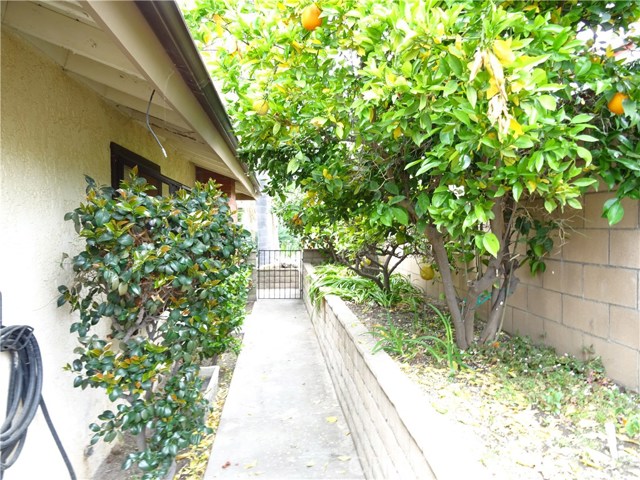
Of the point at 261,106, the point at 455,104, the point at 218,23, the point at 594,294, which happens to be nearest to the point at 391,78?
the point at 455,104

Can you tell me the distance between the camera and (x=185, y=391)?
2914 mm

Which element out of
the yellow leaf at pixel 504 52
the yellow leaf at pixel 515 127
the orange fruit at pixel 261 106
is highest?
the orange fruit at pixel 261 106

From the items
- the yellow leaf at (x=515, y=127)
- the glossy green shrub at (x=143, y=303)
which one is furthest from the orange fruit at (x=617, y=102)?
the glossy green shrub at (x=143, y=303)

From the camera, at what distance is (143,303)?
2.67m

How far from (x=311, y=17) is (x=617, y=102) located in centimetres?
186

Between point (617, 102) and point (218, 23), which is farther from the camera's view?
point (218, 23)

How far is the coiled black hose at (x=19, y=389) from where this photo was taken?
1.83 m

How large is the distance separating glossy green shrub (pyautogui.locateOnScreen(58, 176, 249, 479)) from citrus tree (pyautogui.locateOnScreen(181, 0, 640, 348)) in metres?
1.14

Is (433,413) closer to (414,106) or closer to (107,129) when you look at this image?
(414,106)

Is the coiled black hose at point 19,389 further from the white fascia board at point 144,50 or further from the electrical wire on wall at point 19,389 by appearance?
the white fascia board at point 144,50

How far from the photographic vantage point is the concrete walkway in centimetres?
321

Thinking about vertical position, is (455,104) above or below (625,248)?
above

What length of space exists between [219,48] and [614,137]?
3.26 meters

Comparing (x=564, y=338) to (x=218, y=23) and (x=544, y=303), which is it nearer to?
(x=544, y=303)
